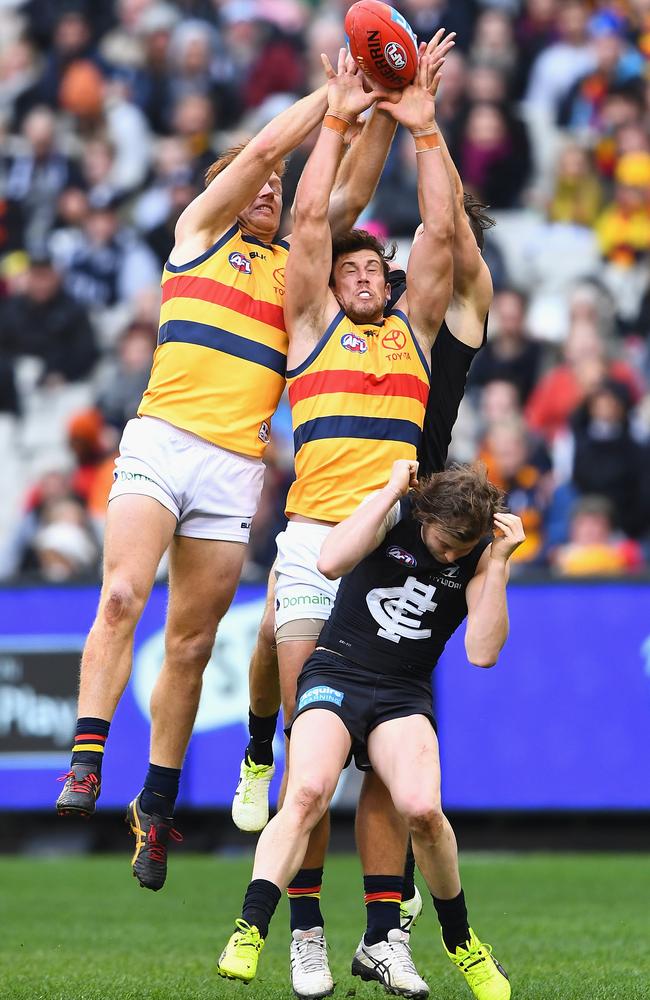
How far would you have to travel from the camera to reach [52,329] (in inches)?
606

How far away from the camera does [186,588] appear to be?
277 inches

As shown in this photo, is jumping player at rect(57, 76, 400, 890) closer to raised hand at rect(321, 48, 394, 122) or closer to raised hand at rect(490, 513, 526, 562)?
raised hand at rect(321, 48, 394, 122)

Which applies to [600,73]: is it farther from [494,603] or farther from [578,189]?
[494,603]

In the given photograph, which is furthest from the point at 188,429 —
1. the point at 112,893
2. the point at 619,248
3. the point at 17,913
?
the point at 619,248

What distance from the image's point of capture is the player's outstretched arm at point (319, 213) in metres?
6.63

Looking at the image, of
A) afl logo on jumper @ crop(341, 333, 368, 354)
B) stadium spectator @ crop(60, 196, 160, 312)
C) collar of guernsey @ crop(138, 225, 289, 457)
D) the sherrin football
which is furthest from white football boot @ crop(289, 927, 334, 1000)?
stadium spectator @ crop(60, 196, 160, 312)

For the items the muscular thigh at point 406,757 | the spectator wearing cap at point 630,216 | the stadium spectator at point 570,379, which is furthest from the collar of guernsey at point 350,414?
the spectator wearing cap at point 630,216

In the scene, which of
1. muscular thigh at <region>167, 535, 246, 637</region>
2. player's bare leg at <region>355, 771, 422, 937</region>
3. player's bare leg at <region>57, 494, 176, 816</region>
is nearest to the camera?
player's bare leg at <region>57, 494, 176, 816</region>

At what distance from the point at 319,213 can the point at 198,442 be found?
41.7 inches

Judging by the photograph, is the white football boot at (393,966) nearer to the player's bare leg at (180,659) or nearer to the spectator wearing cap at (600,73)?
the player's bare leg at (180,659)

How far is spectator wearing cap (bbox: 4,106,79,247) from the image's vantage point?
1681cm

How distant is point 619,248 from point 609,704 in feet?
15.7

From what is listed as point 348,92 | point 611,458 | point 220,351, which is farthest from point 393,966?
point 611,458

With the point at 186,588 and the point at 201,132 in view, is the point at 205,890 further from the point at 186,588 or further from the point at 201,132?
the point at 201,132
